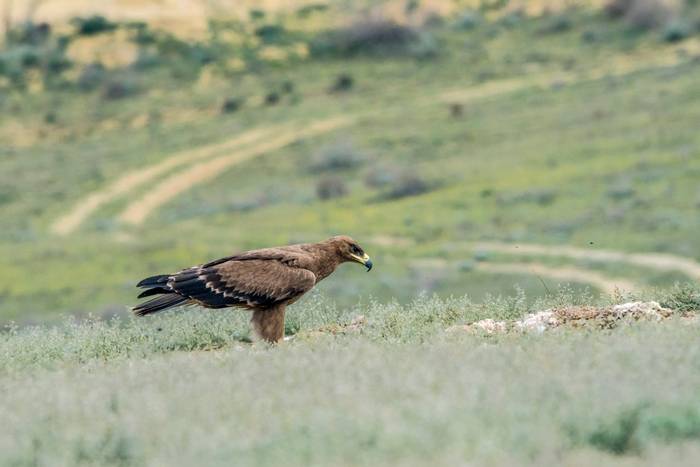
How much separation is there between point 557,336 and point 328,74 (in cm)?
5712

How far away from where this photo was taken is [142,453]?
23.7ft

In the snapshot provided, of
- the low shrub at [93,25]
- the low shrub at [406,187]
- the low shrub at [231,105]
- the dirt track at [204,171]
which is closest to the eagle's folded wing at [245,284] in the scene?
the low shrub at [406,187]

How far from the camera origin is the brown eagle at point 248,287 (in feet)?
38.9

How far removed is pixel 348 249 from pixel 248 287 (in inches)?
51.8

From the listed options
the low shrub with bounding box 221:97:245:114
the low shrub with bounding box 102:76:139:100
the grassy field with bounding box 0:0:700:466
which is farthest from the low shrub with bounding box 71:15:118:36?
the low shrub with bounding box 221:97:245:114

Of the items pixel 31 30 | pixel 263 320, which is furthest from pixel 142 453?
pixel 31 30

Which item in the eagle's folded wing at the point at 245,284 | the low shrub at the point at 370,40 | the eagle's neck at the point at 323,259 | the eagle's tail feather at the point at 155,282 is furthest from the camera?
the low shrub at the point at 370,40

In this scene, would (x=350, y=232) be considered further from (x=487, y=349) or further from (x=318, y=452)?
A: (x=318, y=452)

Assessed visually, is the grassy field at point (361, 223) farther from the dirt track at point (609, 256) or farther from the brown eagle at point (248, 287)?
the brown eagle at point (248, 287)

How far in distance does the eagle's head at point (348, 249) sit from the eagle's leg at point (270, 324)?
1047mm

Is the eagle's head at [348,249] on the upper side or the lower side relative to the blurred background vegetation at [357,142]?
upper

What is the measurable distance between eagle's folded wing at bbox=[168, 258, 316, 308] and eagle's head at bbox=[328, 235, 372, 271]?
75 centimetres

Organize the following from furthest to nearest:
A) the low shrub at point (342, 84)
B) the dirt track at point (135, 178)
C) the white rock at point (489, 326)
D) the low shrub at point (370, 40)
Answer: the low shrub at point (370, 40), the low shrub at point (342, 84), the dirt track at point (135, 178), the white rock at point (489, 326)

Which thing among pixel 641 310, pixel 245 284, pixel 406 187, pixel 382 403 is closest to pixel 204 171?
pixel 406 187
